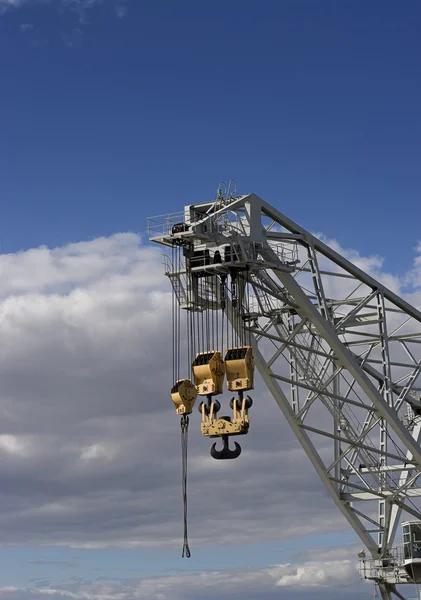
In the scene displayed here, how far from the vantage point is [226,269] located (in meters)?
51.2

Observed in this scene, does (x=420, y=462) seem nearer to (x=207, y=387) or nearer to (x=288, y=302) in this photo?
(x=288, y=302)

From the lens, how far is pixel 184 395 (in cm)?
4791

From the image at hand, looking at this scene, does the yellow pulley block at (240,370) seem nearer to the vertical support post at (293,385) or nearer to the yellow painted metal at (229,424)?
the yellow painted metal at (229,424)

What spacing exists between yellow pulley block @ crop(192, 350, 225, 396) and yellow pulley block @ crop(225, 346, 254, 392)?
0.33 meters

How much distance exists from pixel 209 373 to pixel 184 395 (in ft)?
4.65

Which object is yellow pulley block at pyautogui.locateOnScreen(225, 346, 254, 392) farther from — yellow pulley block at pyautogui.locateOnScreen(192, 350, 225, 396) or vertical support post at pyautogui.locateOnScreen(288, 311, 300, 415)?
vertical support post at pyautogui.locateOnScreen(288, 311, 300, 415)

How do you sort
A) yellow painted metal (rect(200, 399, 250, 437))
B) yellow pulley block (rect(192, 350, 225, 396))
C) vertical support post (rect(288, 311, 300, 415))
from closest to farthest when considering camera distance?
yellow painted metal (rect(200, 399, 250, 437)) → yellow pulley block (rect(192, 350, 225, 396)) → vertical support post (rect(288, 311, 300, 415))

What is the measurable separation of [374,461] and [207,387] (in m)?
19.7

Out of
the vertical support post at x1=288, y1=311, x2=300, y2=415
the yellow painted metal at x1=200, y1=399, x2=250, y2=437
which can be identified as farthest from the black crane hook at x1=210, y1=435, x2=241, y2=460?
the vertical support post at x1=288, y1=311, x2=300, y2=415

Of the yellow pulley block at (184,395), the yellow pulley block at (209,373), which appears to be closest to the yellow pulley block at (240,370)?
the yellow pulley block at (209,373)

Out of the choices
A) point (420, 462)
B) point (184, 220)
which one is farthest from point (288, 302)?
point (420, 462)

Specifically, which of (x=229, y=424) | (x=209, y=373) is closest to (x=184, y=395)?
(x=209, y=373)

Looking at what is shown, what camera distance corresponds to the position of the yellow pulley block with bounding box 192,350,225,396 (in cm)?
4756

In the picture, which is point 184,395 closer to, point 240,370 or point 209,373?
point 209,373
